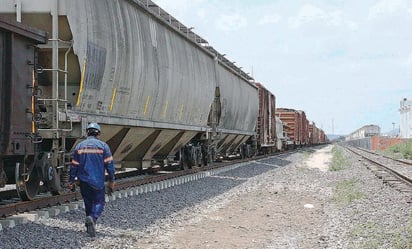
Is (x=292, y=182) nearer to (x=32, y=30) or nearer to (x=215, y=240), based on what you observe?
(x=215, y=240)

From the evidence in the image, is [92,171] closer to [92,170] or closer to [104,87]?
[92,170]

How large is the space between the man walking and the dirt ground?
114 centimetres

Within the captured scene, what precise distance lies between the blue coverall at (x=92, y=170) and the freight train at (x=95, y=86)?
39.7 inches

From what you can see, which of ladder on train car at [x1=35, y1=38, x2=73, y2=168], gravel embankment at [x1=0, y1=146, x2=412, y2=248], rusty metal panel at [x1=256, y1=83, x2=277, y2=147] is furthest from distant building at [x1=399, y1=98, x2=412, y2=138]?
ladder on train car at [x1=35, y1=38, x2=73, y2=168]

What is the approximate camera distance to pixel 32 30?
25.5 feet

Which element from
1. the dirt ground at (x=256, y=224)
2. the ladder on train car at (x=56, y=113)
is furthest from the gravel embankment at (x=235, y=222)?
the ladder on train car at (x=56, y=113)

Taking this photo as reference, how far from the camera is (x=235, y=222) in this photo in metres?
9.11

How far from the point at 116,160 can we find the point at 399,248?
801 cm

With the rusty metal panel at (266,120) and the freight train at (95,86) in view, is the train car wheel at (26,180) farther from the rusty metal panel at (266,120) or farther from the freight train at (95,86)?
the rusty metal panel at (266,120)

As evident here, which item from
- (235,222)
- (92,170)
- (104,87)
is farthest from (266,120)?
(92,170)

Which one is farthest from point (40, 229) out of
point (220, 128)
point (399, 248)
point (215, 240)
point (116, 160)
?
point (220, 128)

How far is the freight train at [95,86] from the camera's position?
7648mm

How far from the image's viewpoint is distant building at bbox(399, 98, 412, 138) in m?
87.1

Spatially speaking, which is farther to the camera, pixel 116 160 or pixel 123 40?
pixel 116 160
